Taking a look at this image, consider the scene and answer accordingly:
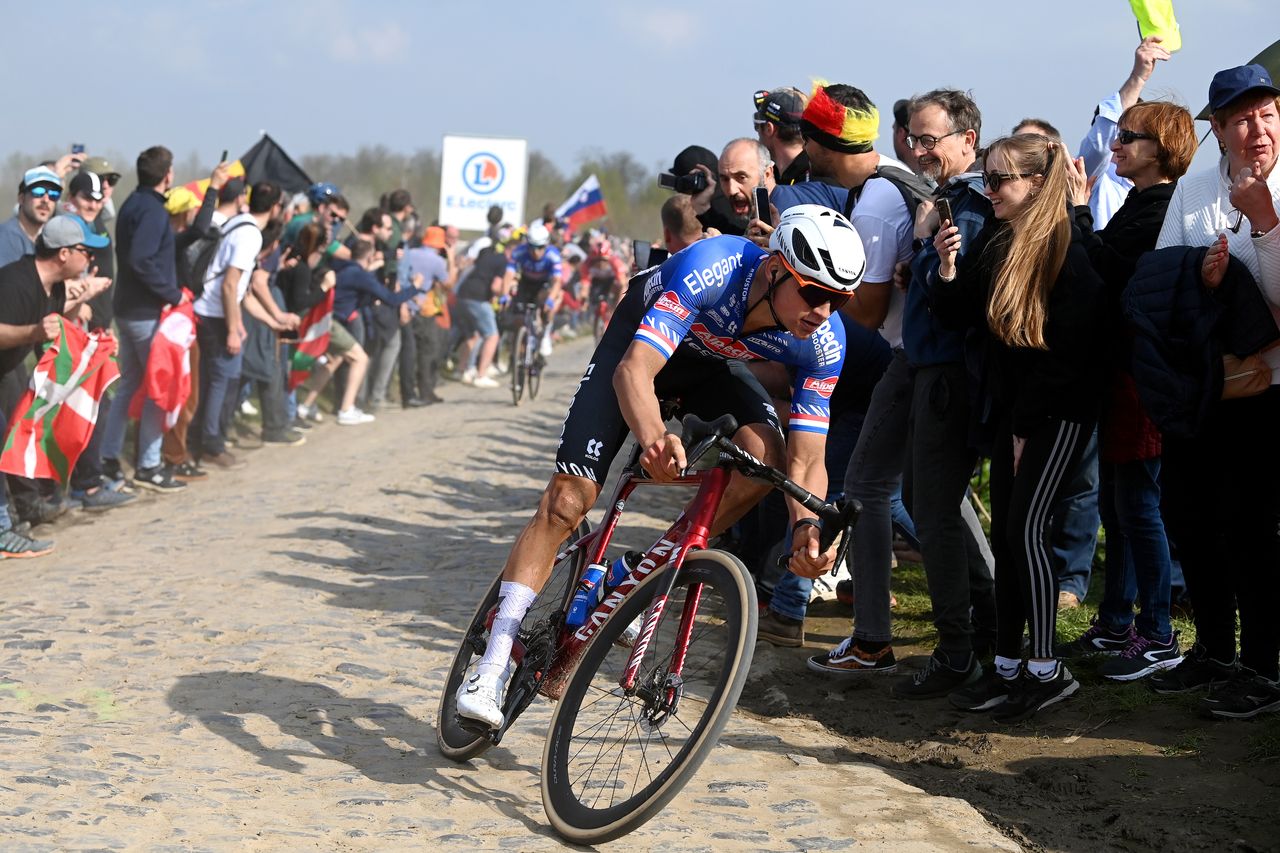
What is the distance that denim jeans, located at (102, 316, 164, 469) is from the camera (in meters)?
12.0

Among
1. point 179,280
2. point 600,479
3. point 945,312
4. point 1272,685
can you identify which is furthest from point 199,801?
point 179,280

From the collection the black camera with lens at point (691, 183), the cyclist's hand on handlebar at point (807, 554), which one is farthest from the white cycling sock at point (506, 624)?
the black camera with lens at point (691, 183)

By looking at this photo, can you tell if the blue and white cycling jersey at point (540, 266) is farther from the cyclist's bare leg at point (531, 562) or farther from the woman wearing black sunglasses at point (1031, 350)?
the cyclist's bare leg at point (531, 562)

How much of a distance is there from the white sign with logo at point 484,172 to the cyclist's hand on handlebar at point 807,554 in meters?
30.2

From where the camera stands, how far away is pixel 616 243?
155 ft

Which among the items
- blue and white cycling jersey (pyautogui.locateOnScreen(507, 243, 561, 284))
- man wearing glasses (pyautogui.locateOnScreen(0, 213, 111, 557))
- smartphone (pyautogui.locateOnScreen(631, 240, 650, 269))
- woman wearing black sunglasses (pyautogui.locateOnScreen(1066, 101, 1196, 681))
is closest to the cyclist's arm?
woman wearing black sunglasses (pyautogui.locateOnScreen(1066, 101, 1196, 681))

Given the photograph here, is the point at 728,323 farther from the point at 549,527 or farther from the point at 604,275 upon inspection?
the point at 604,275

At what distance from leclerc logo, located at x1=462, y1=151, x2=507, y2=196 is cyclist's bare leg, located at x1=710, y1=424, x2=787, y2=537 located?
30042mm

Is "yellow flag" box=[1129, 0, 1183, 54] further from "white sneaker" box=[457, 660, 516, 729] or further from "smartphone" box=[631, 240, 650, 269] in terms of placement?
"white sneaker" box=[457, 660, 516, 729]

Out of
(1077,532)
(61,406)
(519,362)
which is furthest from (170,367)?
(1077,532)

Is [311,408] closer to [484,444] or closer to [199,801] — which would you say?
[484,444]

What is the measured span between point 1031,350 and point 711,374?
1.35m

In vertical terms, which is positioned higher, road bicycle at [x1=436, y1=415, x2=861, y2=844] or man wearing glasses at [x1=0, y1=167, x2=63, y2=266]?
man wearing glasses at [x1=0, y1=167, x2=63, y2=266]

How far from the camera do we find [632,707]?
15.2 ft
